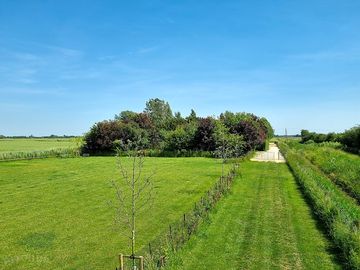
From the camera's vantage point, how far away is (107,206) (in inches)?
864

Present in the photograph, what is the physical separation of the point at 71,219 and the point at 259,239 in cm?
931

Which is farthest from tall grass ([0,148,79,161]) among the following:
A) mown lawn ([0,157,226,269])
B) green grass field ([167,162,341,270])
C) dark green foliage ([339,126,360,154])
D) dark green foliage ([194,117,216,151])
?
dark green foliage ([339,126,360,154])

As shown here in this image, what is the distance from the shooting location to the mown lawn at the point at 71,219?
44.3 feet

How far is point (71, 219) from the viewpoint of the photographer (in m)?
18.9

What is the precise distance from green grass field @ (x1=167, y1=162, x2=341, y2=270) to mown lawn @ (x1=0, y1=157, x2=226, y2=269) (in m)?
2.32

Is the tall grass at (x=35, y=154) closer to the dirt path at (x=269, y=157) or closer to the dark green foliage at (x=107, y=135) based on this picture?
the dark green foliage at (x=107, y=135)

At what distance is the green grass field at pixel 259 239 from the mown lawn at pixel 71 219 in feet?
7.60

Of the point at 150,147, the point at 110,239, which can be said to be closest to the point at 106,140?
the point at 150,147

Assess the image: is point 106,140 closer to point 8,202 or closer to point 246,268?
point 8,202

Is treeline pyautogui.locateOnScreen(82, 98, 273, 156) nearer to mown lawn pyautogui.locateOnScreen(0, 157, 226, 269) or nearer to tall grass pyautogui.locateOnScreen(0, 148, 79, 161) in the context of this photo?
tall grass pyautogui.locateOnScreen(0, 148, 79, 161)

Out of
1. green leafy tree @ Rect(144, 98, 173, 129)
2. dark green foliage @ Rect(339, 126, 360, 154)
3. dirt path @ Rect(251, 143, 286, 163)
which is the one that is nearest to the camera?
dirt path @ Rect(251, 143, 286, 163)

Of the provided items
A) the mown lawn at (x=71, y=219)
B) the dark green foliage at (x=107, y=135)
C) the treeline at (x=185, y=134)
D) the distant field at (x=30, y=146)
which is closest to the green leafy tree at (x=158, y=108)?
the distant field at (x=30, y=146)

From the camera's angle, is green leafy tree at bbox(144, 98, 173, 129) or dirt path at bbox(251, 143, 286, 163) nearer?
dirt path at bbox(251, 143, 286, 163)

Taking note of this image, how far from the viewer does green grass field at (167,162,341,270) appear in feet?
Result: 41.2
